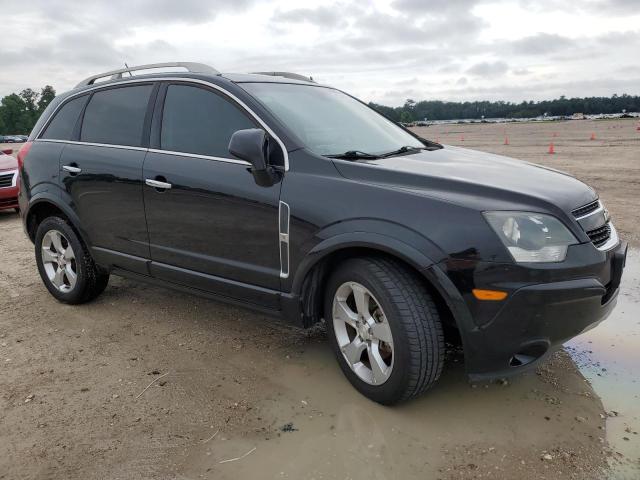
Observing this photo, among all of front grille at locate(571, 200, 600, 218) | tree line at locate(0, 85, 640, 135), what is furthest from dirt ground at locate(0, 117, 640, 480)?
tree line at locate(0, 85, 640, 135)

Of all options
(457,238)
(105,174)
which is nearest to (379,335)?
(457,238)

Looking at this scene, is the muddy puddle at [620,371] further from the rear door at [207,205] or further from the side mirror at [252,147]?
the side mirror at [252,147]

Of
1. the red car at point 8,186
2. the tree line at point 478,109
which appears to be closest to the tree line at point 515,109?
the tree line at point 478,109

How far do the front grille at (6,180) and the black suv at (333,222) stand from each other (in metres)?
5.62

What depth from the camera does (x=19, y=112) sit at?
11288cm

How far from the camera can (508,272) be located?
8.40ft

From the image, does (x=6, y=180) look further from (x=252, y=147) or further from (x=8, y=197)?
(x=252, y=147)

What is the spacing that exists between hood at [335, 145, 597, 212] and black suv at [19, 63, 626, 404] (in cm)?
1

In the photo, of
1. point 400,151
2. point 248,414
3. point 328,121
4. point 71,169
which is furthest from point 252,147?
point 71,169

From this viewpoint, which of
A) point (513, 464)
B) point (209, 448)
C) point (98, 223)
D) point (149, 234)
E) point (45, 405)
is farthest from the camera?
point (98, 223)

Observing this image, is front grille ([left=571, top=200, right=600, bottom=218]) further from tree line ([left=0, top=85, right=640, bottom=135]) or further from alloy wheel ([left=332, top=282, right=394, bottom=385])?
tree line ([left=0, top=85, right=640, bottom=135])

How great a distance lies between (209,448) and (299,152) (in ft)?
5.57

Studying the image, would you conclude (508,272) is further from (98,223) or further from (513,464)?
(98,223)

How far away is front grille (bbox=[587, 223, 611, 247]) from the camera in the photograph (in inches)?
112
